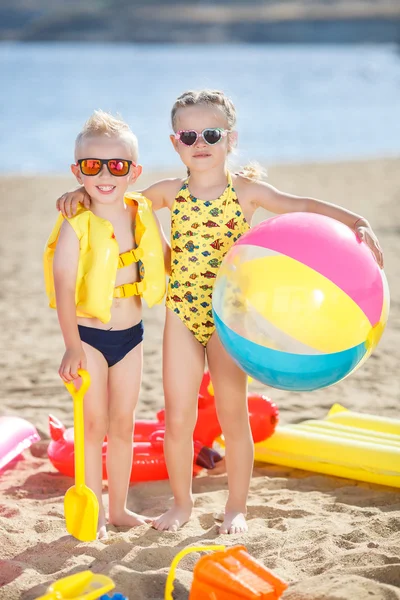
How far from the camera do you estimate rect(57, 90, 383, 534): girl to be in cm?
379

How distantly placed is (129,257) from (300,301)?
878 mm

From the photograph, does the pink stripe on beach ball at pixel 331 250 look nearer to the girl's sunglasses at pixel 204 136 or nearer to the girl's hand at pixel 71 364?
the girl's sunglasses at pixel 204 136

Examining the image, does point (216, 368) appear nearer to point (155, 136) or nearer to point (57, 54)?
point (155, 136)

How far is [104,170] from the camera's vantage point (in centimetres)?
365

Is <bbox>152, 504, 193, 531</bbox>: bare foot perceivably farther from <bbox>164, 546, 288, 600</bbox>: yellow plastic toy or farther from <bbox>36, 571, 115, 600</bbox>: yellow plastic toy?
<bbox>36, 571, 115, 600</bbox>: yellow plastic toy

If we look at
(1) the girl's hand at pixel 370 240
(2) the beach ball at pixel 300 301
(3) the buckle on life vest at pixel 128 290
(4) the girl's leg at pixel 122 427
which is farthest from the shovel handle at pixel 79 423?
(1) the girl's hand at pixel 370 240

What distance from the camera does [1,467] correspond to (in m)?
4.62

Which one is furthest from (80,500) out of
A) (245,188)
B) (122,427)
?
(245,188)

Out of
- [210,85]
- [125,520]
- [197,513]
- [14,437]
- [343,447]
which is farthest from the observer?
[210,85]

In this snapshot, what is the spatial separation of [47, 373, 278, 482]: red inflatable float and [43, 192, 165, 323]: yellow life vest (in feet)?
3.71

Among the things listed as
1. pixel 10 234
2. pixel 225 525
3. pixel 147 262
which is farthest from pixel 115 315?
pixel 10 234

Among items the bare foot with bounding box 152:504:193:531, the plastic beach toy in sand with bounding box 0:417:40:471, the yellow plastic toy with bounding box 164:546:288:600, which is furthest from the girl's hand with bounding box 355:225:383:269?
the plastic beach toy in sand with bounding box 0:417:40:471

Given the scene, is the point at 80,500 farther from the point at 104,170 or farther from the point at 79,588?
the point at 104,170

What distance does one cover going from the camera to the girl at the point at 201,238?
3789 mm
